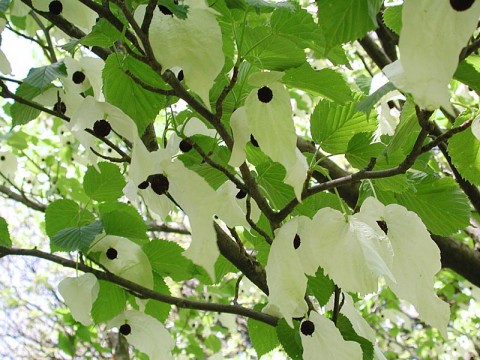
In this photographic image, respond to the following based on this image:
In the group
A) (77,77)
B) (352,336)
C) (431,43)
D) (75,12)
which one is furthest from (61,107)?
(431,43)

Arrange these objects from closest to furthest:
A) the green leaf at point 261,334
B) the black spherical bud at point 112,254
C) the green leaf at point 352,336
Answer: the green leaf at point 352,336 → the black spherical bud at point 112,254 → the green leaf at point 261,334

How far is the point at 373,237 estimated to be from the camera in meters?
0.67

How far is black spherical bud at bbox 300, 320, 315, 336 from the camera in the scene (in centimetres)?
→ 82

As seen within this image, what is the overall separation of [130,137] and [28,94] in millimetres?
403

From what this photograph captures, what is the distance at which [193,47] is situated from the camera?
0.57m

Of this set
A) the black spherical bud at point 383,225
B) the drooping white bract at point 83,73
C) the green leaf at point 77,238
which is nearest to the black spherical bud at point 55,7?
the drooping white bract at point 83,73

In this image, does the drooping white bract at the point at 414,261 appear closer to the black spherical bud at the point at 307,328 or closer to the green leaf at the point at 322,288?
the black spherical bud at the point at 307,328

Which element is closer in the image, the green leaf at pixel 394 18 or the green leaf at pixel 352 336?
the green leaf at pixel 394 18

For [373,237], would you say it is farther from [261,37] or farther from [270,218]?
[261,37]

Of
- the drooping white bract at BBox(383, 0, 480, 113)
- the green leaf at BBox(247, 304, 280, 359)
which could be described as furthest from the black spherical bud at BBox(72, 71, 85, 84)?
the drooping white bract at BBox(383, 0, 480, 113)

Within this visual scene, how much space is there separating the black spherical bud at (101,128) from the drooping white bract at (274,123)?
0.19 metres

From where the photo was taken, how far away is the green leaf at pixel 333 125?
90 centimetres

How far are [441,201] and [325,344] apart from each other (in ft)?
1.12

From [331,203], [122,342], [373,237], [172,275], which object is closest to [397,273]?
[373,237]
